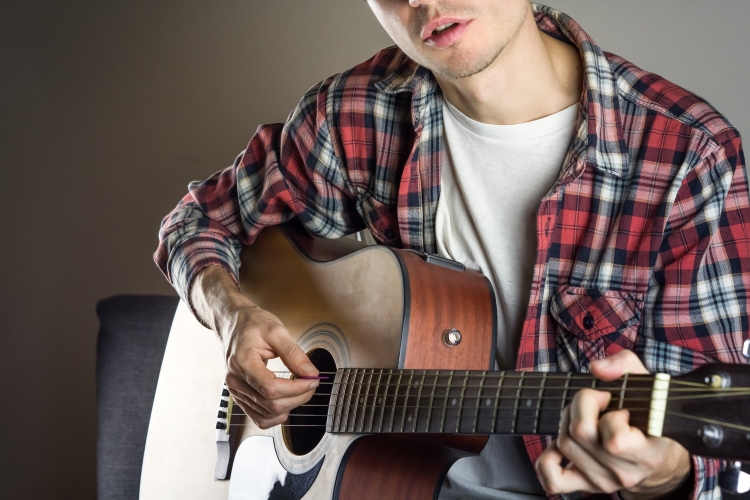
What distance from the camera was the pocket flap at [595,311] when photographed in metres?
1.10

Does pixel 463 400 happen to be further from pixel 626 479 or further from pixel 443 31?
pixel 443 31

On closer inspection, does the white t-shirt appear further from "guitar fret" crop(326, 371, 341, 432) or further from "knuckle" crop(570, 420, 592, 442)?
"knuckle" crop(570, 420, 592, 442)

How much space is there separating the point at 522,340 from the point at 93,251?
1.53 meters

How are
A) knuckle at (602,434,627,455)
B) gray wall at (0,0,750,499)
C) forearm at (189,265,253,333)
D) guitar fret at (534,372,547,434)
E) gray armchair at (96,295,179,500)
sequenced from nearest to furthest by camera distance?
knuckle at (602,434,627,455) < guitar fret at (534,372,547,434) < forearm at (189,265,253,333) < gray armchair at (96,295,179,500) < gray wall at (0,0,750,499)

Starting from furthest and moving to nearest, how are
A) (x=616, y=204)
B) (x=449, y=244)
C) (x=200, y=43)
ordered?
(x=200, y=43)
(x=449, y=244)
(x=616, y=204)

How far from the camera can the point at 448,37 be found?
1.14 metres

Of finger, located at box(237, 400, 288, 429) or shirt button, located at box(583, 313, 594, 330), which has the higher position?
shirt button, located at box(583, 313, 594, 330)

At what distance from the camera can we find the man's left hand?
0.69m

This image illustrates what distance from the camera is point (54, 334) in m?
2.26

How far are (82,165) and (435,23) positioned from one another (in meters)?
1.46

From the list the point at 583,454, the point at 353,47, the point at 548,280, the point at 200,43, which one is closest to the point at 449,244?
the point at 548,280

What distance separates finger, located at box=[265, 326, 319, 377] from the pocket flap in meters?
0.38

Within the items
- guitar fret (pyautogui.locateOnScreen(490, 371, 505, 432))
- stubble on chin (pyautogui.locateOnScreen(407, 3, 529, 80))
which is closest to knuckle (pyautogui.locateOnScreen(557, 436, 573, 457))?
guitar fret (pyautogui.locateOnScreen(490, 371, 505, 432))

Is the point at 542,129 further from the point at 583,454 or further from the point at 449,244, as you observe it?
the point at 583,454
